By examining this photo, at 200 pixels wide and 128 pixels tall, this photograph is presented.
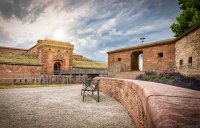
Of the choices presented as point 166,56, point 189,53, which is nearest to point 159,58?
point 166,56

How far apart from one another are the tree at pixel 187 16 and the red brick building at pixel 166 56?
375 cm

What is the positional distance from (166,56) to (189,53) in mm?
4071

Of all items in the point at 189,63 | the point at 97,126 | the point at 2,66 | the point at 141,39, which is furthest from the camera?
the point at 2,66

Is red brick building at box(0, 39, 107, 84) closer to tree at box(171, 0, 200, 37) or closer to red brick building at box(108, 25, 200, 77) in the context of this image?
red brick building at box(108, 25, 200, 77)

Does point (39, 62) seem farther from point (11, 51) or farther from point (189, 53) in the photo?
point (189, 53)

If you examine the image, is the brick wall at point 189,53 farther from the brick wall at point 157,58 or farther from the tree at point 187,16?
the tree at point 187,16

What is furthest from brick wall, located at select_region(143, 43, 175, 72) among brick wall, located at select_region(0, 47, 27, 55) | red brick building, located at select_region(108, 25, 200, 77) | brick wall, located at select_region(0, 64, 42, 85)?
brick wall, located at select_region(0, 47, 27, 55)

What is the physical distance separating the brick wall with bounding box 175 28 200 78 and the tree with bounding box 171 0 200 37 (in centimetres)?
438

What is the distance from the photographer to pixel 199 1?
1703 centimetres

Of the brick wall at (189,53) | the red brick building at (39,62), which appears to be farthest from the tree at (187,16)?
the red brick building at (39,62)

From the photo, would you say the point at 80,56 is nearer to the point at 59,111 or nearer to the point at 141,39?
the point at 141,39

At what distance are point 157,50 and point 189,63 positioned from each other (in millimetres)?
4992

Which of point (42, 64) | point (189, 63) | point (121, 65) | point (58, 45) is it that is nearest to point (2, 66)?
point (42, 64)

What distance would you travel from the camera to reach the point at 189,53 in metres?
12.1
